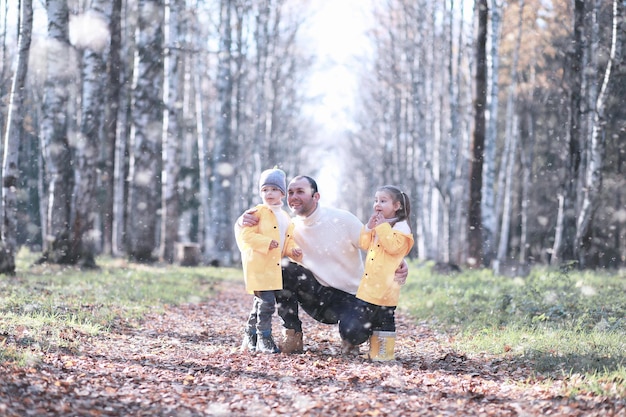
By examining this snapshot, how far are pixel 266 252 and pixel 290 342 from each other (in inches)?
38.6

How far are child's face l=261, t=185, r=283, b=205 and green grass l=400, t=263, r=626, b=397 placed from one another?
8.28ft

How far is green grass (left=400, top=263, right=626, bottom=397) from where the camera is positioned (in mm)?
5648

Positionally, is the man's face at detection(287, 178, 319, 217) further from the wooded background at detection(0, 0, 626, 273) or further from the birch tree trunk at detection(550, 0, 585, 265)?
the birch tree trunk at detection(550, 0, 585, 265)

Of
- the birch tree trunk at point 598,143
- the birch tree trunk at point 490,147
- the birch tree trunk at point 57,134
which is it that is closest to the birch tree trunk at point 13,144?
the birch tree trunk at point 57,134

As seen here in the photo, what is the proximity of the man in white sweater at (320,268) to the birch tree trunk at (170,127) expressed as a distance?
40.2 feet

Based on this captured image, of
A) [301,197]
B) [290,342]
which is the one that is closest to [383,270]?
[301,197]

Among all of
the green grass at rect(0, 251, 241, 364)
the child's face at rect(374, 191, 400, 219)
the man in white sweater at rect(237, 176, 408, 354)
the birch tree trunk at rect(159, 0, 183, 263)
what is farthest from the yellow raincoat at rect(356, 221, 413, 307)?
the birch tree trunk at rect(159, 0, 183, 263)

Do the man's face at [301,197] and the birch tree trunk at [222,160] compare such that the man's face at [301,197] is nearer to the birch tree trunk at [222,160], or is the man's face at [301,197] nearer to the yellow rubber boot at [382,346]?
the yellow rubber boot at [382,346]

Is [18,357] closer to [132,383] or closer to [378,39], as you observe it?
[132,383]

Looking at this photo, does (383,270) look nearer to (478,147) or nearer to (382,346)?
(382,346)

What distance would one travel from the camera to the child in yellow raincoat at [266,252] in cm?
643

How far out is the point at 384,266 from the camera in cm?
641

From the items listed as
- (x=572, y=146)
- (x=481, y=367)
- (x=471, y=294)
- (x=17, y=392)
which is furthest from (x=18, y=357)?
(x=572, y=146)

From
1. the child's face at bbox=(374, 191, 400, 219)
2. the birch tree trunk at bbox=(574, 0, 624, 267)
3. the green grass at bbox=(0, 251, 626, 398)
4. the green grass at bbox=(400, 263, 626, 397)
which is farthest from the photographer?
the birch tree trunk at bbox=(574, 0, 624, 267)
